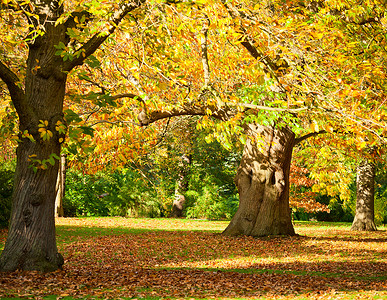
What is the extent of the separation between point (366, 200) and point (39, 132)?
17345mm

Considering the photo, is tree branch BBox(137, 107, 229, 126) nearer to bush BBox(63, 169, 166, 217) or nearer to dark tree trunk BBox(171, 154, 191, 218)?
bush BBox(63, 169, 166, 217)

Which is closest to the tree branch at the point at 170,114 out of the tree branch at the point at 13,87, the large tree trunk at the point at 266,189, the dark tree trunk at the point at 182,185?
the large tree trunk at the point at 266,189

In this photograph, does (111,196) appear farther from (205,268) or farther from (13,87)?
(13,87)

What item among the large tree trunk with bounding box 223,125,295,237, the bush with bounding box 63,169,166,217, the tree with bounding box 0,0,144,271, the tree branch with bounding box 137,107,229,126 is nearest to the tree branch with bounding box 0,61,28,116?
the tree with bounding box 0,0,144,271

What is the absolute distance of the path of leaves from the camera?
6.85 m

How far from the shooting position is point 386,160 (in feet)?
68.9

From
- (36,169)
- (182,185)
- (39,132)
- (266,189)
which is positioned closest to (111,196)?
(182,185)

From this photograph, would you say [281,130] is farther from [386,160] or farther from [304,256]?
[386,160]

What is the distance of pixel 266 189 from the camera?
49.8 ft

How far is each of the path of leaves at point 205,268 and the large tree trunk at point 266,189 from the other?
650 millimetres

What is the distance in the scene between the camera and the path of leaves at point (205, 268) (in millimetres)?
6852

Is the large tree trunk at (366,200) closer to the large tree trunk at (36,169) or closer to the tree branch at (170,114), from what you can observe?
the tree branch at (170,114)

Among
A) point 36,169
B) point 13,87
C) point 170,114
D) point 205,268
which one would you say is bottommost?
point 205,268

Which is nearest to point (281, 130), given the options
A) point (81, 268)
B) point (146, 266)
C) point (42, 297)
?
point (146, 266)
